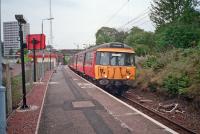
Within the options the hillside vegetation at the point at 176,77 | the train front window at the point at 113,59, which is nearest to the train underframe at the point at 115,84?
the train front window at the point at 113,59

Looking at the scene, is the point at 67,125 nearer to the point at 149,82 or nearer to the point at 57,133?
the point at 57,133

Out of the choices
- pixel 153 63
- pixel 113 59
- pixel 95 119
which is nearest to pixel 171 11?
pixel 153 63

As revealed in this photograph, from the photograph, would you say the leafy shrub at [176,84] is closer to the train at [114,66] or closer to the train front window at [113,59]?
the train at [114,66]

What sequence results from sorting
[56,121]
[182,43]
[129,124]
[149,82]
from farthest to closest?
[182,43] < [149,82] < [56,121] < [129,124]

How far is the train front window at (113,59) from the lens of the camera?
21.1m

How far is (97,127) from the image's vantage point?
33.5 ft

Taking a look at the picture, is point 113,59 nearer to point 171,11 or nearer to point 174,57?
point 174,57

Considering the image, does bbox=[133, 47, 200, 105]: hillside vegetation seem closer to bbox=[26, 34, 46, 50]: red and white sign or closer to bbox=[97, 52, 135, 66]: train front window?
bbox=[97, 52, 135, 66]: train front window

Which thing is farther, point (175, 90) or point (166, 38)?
point (166, 38)

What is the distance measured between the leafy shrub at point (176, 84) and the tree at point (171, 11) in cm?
2485

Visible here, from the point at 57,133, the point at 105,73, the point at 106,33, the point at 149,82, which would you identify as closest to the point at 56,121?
the point at 57,133

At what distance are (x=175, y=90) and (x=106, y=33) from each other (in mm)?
80702

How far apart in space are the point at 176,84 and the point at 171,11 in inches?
1198

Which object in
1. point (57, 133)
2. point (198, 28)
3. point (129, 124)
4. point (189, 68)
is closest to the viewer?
point (57, 133)
